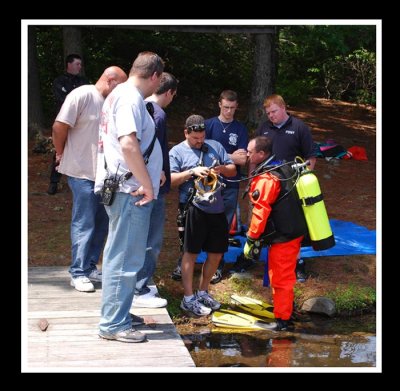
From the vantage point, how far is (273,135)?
6465mm

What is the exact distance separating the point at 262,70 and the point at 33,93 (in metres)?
3.99

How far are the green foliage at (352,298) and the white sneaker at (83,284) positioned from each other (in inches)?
92.7

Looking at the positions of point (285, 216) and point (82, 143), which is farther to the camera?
point (285, 216)

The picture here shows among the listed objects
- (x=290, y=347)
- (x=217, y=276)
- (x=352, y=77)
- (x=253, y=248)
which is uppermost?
(x=352, y=77)

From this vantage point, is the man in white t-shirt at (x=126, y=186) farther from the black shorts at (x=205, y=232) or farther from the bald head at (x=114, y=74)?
the black shorts at (x=205, y=232)

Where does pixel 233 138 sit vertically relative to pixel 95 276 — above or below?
above

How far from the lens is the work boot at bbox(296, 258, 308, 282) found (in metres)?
6.94

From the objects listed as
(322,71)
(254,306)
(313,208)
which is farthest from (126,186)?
(322,71)

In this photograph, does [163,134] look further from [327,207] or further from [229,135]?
[327,207]

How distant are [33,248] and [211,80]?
31.1 ft

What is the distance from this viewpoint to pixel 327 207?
936 cm

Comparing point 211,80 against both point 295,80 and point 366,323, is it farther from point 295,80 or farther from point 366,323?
point 366,323

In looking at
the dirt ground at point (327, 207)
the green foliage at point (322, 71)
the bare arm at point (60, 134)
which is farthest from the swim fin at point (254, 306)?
the green foliage at point (322, 71)

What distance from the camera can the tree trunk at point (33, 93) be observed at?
12.2 meters
